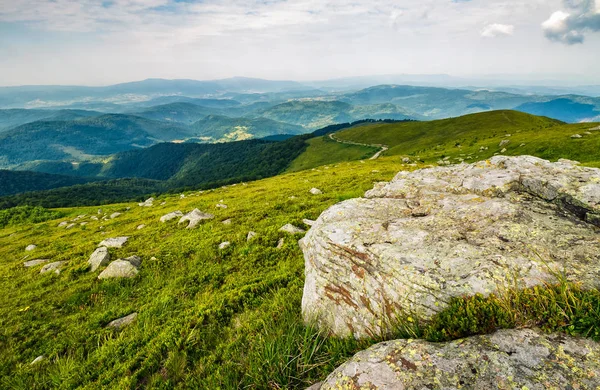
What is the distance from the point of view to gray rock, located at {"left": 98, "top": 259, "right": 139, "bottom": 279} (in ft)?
44.2

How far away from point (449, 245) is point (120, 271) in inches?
586

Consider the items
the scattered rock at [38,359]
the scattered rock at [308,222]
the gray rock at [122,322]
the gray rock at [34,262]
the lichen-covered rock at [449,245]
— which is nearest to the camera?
the lichen-covered rock at [449,245]

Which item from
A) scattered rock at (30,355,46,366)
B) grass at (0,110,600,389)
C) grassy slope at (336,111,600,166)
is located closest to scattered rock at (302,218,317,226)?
grass at (0,110,600,389)

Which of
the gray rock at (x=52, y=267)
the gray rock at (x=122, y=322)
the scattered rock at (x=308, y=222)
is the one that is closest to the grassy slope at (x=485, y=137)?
the scattered rock at (x=308, y=222)

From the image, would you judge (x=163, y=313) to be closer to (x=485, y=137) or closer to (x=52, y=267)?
(x=52, y=267)

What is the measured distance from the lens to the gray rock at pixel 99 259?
1499 cm

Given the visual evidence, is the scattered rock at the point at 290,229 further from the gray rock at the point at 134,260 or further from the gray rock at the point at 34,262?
the gray rock at the point at 34,262

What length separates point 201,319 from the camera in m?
9.16

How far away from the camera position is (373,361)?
4539mm

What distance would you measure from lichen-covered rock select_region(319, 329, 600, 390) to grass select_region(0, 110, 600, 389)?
292 mm

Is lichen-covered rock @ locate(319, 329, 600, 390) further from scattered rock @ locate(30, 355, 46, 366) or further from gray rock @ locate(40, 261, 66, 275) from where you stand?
gray rock @ locate(40, 261, 66, 275)

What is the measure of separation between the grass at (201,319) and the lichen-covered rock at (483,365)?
29 centimetres

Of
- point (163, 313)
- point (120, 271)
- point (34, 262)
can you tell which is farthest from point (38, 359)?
point (34, 262)

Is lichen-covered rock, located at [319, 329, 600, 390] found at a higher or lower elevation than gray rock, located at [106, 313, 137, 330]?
higher
